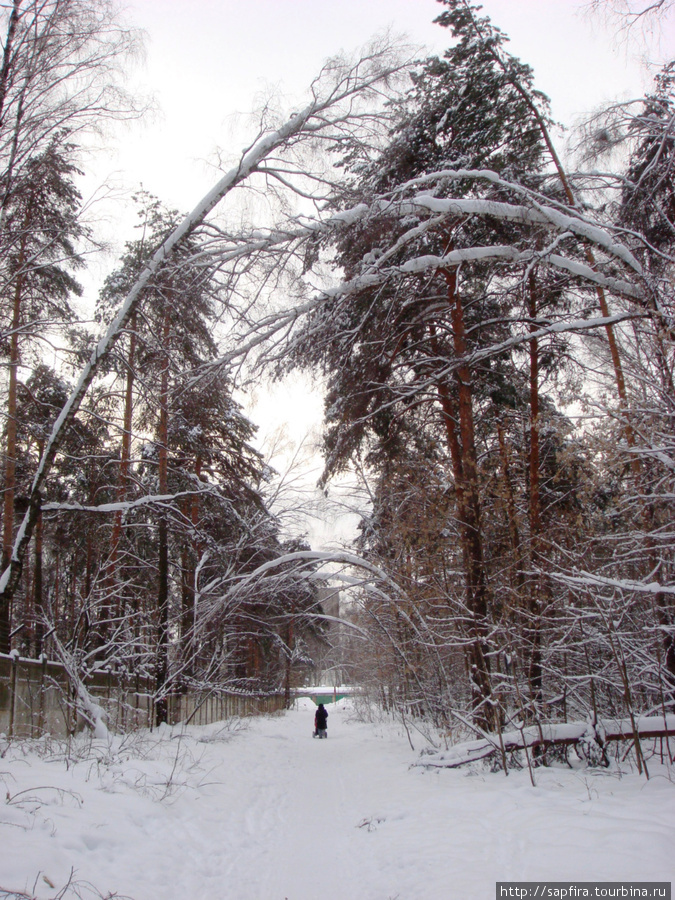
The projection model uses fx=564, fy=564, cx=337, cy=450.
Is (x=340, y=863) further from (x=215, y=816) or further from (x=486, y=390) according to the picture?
(x=486, y=390)

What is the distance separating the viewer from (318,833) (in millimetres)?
5941

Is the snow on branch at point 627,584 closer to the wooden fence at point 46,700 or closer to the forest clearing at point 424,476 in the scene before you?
the forest clearing at point 424,476

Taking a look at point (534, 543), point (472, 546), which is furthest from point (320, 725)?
point (534, 543)

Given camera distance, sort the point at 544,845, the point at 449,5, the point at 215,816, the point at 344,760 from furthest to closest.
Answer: the point at 344,760, the point at 449,5, the point at 215,816, the point at 544,845

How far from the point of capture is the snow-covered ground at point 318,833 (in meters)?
3.70

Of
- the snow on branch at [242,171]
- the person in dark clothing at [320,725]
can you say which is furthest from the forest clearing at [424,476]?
the person in dark clothing at [320,725]

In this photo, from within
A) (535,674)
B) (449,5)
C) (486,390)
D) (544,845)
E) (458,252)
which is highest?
(449,5)

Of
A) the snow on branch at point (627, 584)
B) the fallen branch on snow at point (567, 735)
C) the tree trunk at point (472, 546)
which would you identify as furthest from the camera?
the tree trunk at point (472, 546)

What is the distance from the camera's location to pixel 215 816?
6230 millimetres

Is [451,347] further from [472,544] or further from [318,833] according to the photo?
[318,833]

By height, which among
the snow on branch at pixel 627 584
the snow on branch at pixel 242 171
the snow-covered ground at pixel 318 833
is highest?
the snow on branch at pixel 242 171

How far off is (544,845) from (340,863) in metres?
1.70

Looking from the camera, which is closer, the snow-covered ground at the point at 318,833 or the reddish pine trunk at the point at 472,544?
the snow-covered ground at the point at 318,833

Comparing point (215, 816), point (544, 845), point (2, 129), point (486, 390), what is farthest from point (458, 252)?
point (215, 816)
